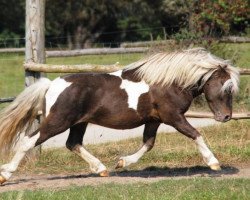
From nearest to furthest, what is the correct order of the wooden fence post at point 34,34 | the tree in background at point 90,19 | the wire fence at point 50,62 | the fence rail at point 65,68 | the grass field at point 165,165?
1. the grass field at point 165,165
2. the fence rail at point 65,68
3. the wooden fence post at point 34,34
4. the wire fence at point 50,62
5. the tree in background at point 90,19

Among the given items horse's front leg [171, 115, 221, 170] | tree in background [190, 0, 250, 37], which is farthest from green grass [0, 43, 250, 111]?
horse's front leg [171, 115, 221, 170]

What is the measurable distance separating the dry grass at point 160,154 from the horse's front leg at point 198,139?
4.68ft

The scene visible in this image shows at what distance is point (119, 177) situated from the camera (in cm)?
916

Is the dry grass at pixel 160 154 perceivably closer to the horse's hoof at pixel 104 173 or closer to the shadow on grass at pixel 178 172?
the shadow on grass at pixel 178 172

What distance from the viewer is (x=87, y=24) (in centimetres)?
4406

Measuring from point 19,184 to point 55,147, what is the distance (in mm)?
3330

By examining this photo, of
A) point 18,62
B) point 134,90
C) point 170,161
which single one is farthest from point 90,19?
point 134,90

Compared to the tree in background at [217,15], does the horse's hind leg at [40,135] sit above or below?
below

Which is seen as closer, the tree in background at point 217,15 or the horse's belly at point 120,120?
the horse's belly at point 120,120

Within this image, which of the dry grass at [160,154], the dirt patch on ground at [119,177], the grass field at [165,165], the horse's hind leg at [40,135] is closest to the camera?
the grass field at [165,165]

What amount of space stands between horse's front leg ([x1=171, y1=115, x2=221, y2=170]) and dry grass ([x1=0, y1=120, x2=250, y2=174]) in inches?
56.2

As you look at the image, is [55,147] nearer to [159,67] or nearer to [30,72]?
[30,72]

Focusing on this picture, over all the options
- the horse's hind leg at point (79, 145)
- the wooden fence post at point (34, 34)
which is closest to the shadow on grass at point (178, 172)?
the horse's hind leg at point (79, 145)

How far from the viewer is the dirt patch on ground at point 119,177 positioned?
8625 millimetres
